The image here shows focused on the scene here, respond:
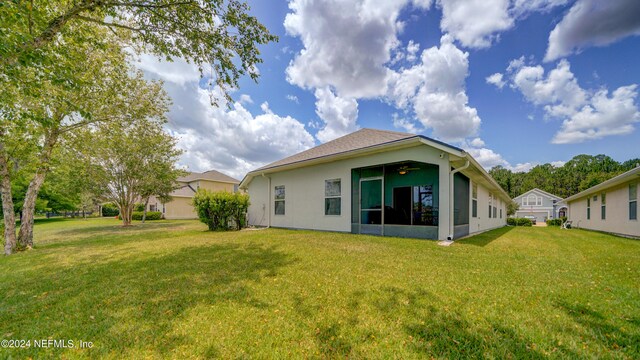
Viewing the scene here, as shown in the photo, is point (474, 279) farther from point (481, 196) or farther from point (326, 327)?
point (481, 196)

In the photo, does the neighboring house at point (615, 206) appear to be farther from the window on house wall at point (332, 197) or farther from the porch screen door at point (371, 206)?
the window on house wall at point (332, 197)

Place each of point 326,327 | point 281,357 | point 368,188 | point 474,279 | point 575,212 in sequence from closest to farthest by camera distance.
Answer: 1. point 281,357
2. point 326,327
3. point 474,279
4. point 368,188
5. point 575,212

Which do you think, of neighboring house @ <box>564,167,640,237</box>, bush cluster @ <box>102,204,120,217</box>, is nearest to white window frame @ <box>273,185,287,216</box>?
neighboring house @ <box>564,167,640,237</box>

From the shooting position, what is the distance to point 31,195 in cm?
782

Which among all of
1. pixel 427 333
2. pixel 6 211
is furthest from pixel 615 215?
pixel 6 211

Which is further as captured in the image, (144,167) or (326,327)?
(144,167)

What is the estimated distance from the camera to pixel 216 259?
5336 millimetres

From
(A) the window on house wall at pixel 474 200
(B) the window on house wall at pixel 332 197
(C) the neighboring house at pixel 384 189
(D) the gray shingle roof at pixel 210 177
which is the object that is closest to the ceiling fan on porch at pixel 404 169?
(C) the neighboring house at pixel 384 189

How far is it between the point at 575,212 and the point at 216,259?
2915 cm

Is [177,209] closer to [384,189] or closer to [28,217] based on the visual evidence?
[28,217]

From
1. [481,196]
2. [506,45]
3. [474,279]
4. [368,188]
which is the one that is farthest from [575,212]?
[474,279]

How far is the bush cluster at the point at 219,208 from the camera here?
11.3 m

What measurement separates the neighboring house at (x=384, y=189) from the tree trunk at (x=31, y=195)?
7686 millimetres

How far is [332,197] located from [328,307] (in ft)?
24.6
